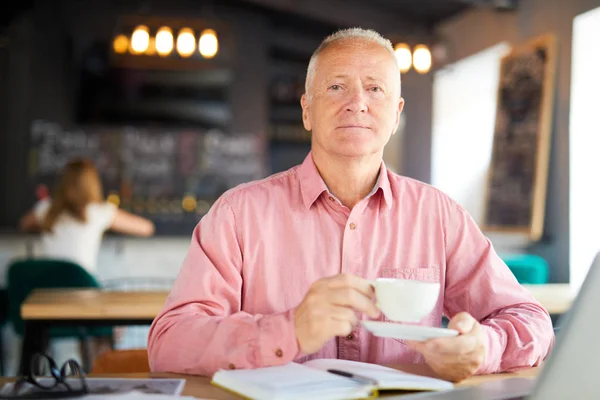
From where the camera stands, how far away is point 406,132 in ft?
26.1

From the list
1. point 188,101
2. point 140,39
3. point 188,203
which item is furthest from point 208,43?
point 188,203

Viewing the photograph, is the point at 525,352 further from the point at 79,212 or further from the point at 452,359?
the point at 79,212

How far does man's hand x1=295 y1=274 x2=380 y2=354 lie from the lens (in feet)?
4.13

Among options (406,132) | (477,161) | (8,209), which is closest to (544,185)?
(477,161)

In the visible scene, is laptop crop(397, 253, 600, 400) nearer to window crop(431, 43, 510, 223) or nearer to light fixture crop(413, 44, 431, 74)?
light fixture crop(413, 44, 431, 74)

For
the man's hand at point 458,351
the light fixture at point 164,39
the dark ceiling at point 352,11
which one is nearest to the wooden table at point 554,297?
the man's hand at point 458,351

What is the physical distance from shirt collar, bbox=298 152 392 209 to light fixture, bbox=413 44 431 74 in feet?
13.9

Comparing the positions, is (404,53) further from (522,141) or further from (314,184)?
(314,184)

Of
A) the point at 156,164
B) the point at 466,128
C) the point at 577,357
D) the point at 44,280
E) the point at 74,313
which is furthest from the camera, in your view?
the point at 156,164

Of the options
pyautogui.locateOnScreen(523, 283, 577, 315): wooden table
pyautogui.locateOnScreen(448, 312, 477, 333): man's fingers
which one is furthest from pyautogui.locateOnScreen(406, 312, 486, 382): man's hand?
pyautogui.locateOnScreen(523, 283, 577, 315): wooden table

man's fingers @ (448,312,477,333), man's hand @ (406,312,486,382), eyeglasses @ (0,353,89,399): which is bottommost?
eyeglasses @ (0,353,89,399)

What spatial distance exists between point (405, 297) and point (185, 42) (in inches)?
187

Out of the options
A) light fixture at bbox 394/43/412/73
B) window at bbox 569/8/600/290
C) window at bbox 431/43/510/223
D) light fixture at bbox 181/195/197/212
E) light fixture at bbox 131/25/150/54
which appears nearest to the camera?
window at bbox 569/8/600/290

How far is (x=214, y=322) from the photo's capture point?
1.46 meters
